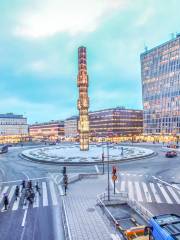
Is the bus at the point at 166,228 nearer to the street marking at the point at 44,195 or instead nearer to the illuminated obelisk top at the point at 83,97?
the street marking at the point at 44,195

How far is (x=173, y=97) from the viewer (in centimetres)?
12162

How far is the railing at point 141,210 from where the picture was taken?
68.1ft

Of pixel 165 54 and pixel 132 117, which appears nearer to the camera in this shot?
pixel 165 54

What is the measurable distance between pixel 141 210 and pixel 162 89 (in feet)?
375

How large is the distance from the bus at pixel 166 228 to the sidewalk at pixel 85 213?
4761mm

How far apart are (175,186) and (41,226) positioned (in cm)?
2035

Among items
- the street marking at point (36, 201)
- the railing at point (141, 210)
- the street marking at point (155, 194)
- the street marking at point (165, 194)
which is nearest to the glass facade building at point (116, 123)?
the street marking at point (155, 194)

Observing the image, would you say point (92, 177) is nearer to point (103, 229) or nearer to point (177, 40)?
point (103, 229)

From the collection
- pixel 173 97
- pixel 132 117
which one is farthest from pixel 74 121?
pixel 173 97

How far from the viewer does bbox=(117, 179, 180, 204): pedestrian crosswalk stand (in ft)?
90.9

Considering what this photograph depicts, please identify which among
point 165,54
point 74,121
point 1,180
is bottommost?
point 1,180

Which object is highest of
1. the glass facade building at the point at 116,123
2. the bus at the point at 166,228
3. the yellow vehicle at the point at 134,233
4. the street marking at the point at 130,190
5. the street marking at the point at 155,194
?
the glass facade building at the point at 116,123

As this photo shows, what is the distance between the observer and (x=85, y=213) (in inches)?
900

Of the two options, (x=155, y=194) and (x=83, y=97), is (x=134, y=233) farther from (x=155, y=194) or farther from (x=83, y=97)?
(x=83, y=97)
